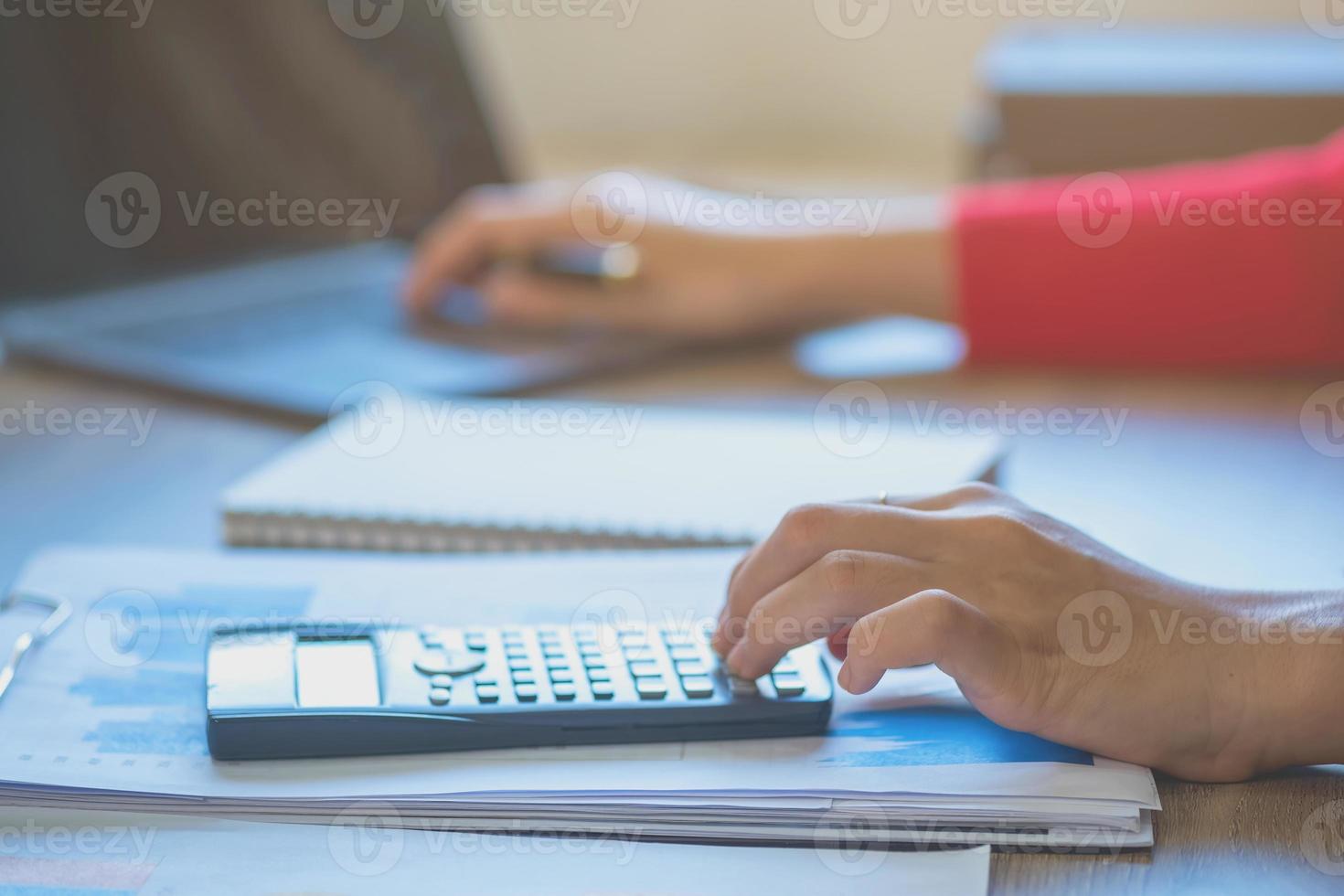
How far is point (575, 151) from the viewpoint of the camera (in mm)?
2736

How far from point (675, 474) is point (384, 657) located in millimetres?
239

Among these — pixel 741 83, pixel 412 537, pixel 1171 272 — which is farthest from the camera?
pixel 741 83

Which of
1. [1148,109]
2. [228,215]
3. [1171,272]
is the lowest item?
[1171,272]

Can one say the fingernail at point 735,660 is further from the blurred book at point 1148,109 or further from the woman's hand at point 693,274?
the blurred book at point 1148,109

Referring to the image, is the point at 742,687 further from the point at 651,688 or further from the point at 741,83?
the point at 741,83

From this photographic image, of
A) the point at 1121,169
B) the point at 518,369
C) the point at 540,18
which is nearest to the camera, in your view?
the point at 518,369

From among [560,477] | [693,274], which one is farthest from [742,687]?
[693,274]

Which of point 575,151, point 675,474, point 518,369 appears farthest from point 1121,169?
point 575,151

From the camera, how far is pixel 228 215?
3.48 feet

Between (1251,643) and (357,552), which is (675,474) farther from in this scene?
(1251,643)

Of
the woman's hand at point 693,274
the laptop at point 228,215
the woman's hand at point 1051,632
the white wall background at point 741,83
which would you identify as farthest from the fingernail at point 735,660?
the white wall background at point 741,83

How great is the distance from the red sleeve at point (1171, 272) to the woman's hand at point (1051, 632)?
0.47m

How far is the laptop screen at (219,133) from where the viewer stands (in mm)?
957

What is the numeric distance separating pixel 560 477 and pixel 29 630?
0.26 m
